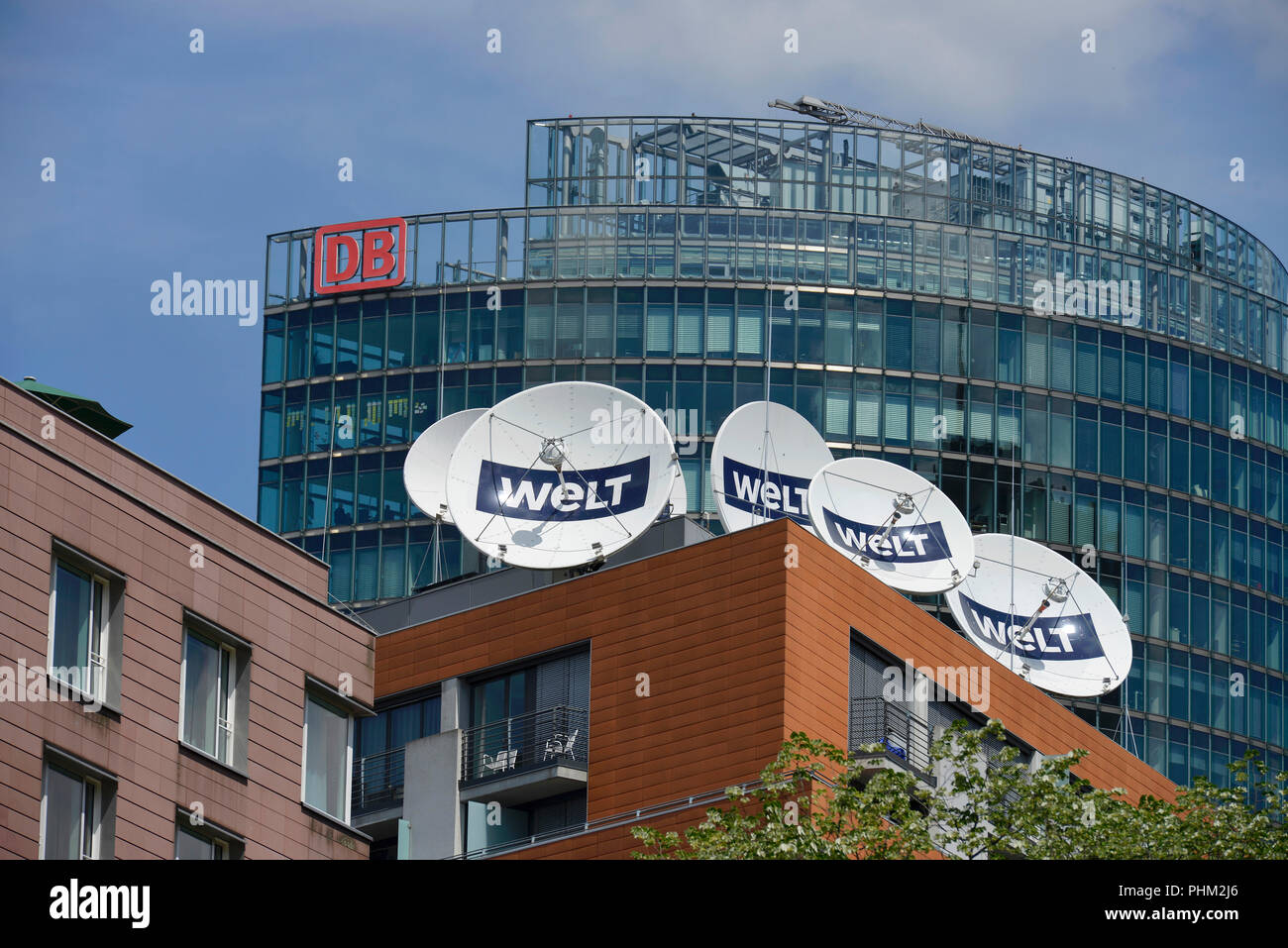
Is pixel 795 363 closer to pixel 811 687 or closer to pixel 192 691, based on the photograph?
pixel 811 687

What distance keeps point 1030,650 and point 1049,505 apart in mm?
51247

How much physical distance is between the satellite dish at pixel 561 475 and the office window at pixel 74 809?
66.2 feet

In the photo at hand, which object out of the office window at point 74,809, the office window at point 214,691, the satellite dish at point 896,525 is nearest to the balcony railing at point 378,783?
the satellite dish at point 896,525

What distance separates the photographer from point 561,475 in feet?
198

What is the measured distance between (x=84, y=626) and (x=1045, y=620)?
36784 millimetres

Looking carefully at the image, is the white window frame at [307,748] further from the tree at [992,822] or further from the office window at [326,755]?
the tree at [992,822]

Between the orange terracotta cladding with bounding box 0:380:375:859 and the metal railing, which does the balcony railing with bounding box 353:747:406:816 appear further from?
the orange terracotta cladding with bounding box 0:380:375:859

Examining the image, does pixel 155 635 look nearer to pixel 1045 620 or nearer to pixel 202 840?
pixel 202 840

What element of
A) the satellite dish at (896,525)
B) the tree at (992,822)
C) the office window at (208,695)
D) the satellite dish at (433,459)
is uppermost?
the satellite dish at (433,459)

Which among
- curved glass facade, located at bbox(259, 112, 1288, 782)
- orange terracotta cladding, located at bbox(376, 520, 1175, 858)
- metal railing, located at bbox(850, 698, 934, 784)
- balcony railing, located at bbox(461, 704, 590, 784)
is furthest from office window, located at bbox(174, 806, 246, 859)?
curved glass facade, located at bbox(259, 112, 1288, 782)

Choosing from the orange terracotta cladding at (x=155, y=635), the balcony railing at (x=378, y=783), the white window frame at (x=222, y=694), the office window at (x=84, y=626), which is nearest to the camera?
the orange terracotta cladding at (x=155, y=635)

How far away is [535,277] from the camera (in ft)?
399

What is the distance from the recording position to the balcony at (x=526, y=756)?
5706cm

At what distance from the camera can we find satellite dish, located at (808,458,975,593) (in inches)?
2436
